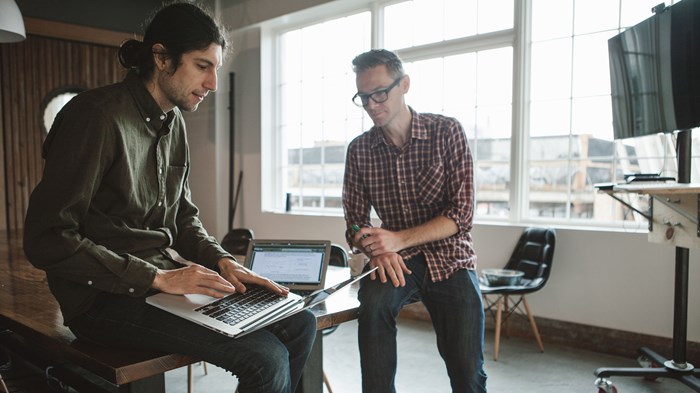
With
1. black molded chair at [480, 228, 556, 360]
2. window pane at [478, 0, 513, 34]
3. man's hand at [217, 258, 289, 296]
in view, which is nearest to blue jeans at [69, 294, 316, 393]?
man's hand at [217, 258, 289, 296]

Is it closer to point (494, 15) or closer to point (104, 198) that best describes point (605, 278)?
point (494, 15)

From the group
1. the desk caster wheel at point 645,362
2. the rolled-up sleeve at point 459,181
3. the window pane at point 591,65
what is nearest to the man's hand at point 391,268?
the rolled-up sleeve at point 459,181

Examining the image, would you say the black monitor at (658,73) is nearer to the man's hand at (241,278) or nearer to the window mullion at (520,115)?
the window mullion at (520,115)

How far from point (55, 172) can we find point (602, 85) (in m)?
3.47

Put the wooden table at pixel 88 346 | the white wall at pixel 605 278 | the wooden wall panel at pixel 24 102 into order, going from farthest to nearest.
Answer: the wooden wall panel at pixel 24 102
the white wall at pixel 605 278
the wooden table at pixel 88 346

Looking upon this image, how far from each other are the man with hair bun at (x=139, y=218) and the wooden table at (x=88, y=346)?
0.15 ft

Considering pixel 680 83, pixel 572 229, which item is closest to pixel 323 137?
pixel 572 229

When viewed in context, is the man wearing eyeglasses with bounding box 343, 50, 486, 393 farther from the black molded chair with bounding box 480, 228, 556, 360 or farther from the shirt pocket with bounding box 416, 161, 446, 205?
the black molded chair with bounding box 480, 228, 556, 360

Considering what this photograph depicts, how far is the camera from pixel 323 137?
532cm

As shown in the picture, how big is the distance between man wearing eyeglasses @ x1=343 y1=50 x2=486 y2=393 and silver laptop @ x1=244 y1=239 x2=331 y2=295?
0.47ft

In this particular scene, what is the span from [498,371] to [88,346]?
2.46 metres

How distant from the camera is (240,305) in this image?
136 cm

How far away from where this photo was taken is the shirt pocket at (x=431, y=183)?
1.96m

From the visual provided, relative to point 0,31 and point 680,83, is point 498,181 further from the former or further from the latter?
point 0,31
